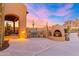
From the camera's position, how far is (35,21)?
12.8 ft

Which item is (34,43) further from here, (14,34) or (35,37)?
(14,34)

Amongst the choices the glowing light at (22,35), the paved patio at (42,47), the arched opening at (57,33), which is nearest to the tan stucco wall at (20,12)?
the glowing light at (22,35)

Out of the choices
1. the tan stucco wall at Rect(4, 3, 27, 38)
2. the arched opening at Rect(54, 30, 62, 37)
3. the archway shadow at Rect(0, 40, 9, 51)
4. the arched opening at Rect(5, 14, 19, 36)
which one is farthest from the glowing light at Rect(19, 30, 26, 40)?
the arched opening at Rect(54, 30, 62, 37)

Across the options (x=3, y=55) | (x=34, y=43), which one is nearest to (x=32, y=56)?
(x=34, y=43)

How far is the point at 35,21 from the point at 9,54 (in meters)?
0.76

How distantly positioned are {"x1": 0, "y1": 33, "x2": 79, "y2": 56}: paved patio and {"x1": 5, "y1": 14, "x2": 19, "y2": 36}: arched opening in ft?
0.60

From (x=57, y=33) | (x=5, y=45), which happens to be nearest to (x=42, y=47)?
(x=57, y=33)

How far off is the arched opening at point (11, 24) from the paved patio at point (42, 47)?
184mm

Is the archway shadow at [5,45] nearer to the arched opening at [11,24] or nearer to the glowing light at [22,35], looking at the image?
the arched opening at [11,24]

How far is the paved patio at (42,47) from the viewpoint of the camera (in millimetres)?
3764

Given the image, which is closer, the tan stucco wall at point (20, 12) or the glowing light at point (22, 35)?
the tan stucco wall at point (20, 12)

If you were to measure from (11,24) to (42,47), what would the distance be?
2.29 ft

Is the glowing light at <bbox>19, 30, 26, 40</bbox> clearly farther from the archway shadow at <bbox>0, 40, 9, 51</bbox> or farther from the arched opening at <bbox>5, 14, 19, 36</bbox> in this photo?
the archway shadow at <bbox>0, 40, 9, 51</bbox>

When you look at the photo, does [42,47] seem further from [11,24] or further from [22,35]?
[11,24]
